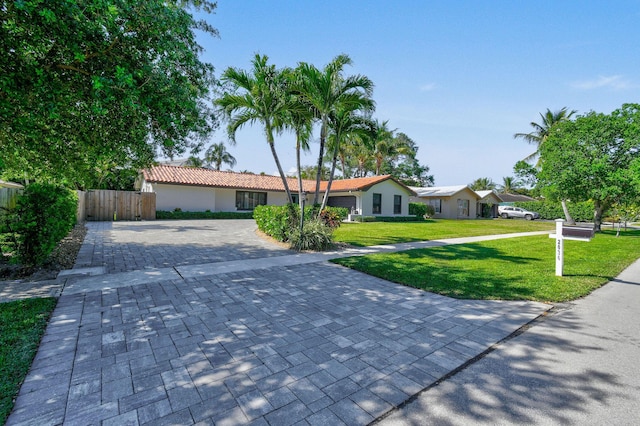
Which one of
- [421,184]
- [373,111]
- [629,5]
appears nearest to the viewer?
[629,5]

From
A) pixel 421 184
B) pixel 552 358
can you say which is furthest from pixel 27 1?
pixel 421 184

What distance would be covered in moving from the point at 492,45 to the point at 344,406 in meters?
11.1

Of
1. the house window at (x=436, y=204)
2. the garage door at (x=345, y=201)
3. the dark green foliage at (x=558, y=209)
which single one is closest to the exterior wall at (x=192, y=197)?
the garage door at (x=345, y=201)

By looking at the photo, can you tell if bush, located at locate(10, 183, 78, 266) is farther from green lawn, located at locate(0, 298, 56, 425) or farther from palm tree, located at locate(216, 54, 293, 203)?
palm tree, located at locate(216, 54, 293, 203)

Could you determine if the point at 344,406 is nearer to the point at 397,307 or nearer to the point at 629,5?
the point at 397,307

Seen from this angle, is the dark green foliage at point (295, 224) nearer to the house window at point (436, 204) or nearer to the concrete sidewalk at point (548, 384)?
the concrete sidewalk at point (548, 384)

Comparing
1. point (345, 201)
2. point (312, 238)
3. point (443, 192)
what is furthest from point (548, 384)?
point (443, 192)

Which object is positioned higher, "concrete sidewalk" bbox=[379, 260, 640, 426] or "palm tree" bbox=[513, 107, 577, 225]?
"palm tree" bbox=[513, 107, 577, 225]

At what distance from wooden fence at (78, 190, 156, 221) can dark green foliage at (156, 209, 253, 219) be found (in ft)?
2.59

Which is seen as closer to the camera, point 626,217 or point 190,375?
point 190,375

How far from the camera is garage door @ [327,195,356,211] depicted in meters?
26.0

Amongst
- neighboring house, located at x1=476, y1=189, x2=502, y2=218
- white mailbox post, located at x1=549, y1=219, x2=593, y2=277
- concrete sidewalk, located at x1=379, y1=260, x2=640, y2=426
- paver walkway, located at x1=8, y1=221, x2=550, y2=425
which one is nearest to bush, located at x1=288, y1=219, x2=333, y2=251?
paver walkway, located at x1=8, y1=221, x2=550, y2=425

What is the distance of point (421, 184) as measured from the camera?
49344mm

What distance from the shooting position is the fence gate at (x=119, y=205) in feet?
60.2
